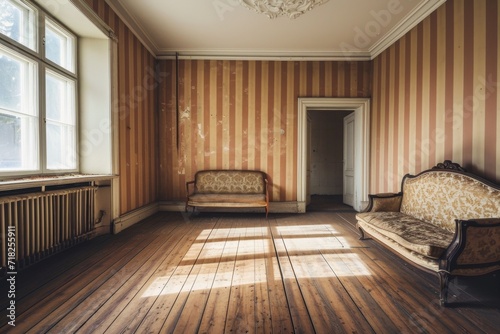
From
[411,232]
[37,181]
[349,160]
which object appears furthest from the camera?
[349,160]

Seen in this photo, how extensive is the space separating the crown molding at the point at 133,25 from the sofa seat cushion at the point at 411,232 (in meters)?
4.32

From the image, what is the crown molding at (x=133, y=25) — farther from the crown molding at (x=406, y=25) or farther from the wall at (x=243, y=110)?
the crown molding at (x=406, y=25)

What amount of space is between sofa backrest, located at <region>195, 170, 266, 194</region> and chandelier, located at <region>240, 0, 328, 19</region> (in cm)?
278

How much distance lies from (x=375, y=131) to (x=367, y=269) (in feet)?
10.7

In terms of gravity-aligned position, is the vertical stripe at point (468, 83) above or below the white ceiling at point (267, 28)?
below

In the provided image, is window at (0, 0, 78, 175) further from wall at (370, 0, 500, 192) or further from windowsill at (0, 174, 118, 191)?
wall at (370, 0, 500, 192)

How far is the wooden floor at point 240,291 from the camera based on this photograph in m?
1.63

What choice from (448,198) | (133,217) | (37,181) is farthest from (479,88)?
(133,217)

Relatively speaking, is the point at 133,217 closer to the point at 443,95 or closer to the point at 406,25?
the point at 443,95

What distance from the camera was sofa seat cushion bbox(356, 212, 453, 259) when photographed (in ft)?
6.73

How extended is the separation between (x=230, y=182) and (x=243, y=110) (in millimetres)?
1480

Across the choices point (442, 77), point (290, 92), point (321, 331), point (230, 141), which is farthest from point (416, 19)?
point (321, 331)

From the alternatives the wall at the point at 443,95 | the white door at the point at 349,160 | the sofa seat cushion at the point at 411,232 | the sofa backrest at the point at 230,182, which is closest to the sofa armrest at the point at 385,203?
the sofa seat cushion at the point at 411,232

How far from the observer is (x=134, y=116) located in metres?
4.27
